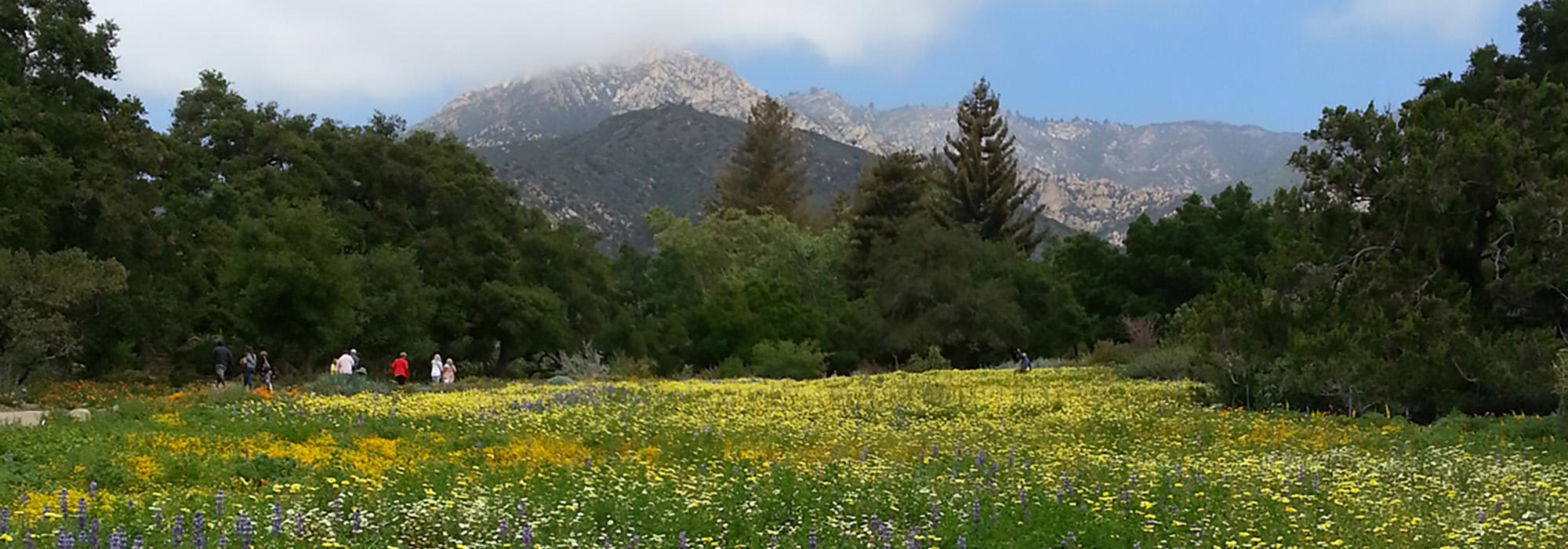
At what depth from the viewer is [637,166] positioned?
154 m

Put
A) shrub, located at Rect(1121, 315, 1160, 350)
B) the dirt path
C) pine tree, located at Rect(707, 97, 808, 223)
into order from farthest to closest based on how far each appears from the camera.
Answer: pine tree, located at Rect(707, 97, 808, 223) < shrub, located at Rect(1121, 315, 1160, 350) < the dirt path

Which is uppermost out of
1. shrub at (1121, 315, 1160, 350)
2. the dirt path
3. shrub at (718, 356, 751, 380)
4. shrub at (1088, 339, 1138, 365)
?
shrub at (1121, 315, 1160, 350)

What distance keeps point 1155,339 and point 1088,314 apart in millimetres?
11840

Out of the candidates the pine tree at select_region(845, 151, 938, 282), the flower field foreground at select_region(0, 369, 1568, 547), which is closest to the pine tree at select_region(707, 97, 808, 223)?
the pine tree at select_region(845, 151, 938, 282)

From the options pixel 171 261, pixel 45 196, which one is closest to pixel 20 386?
pixel 45 196

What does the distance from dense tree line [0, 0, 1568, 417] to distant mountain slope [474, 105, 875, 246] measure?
6214 cm

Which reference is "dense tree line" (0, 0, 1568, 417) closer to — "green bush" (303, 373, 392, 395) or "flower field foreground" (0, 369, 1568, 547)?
"flower field foreground" (0, 369, 1568, 547)

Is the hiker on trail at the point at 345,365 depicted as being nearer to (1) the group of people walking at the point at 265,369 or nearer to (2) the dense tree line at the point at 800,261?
(1) the group of people walking at the point at 265,369

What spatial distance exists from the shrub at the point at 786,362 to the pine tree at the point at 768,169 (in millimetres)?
52897

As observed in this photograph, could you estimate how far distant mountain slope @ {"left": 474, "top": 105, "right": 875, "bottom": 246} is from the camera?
13525 centimetres

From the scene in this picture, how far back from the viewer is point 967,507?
8.86 m

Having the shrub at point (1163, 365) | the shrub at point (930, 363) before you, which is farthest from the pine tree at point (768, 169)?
the shrub at point (1163, 365)

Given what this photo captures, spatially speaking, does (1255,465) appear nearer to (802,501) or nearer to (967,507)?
(967,507)

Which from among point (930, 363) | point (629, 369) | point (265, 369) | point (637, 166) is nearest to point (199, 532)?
point (265, 369)
